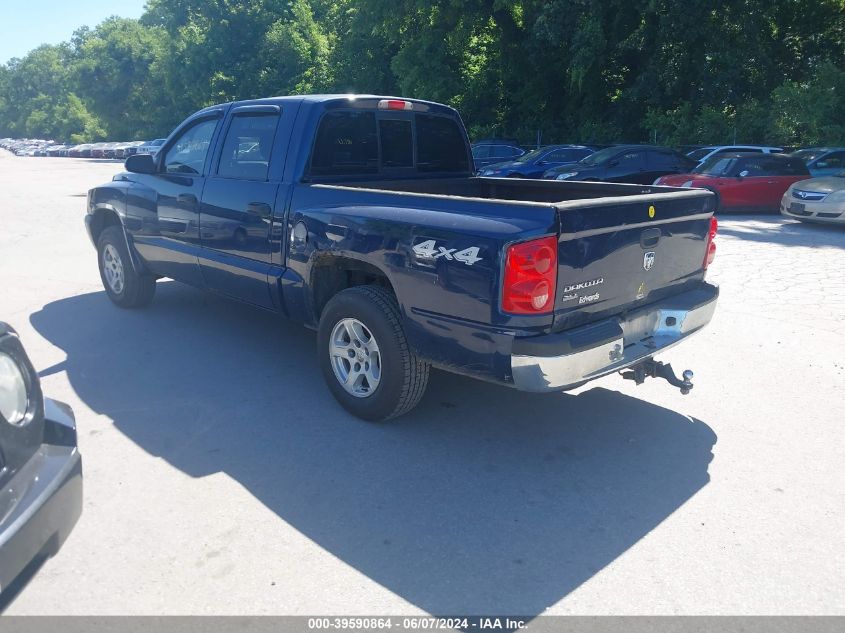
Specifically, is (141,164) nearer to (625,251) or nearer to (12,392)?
(12,392)

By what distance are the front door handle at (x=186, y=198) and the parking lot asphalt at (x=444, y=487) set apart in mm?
1220

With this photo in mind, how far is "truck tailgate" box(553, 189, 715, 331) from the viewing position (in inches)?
145

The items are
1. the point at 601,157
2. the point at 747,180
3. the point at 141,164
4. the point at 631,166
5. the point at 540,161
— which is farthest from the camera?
the point at 540,161

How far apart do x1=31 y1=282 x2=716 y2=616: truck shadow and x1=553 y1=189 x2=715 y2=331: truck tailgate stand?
0.88 meters

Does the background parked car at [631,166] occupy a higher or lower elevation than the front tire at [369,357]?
lower

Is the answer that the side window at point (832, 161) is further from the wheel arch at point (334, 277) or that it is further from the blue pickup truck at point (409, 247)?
the wheel arch at point (334, 277)

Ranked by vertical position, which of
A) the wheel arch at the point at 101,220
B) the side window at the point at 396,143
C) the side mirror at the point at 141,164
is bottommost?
the wheel arch at the point at 101,220

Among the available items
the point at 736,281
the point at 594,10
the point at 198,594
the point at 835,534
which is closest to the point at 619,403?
the point at 835,534

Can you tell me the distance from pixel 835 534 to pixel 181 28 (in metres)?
51.9

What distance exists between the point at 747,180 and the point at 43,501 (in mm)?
15769

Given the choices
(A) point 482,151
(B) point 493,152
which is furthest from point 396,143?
(B) point 493,152

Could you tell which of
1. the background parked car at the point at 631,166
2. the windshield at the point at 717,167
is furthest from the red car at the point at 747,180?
the background parked car at the point at 631,166

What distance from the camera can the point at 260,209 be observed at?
5156 mm

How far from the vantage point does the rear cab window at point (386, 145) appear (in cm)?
516
